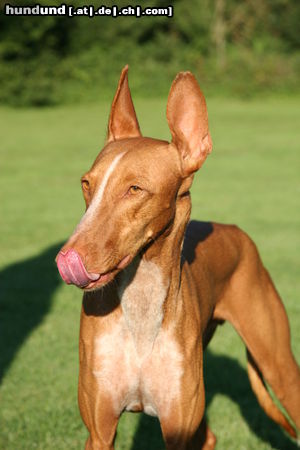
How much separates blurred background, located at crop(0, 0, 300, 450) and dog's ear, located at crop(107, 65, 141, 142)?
224 centimetres

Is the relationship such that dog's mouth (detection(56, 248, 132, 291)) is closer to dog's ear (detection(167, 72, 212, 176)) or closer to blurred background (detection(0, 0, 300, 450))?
dog's ear (detection(167, 72, 212, 176))

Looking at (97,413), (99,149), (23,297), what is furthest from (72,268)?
(99,149)

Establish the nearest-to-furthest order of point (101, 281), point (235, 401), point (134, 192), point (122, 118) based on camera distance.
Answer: point (101, 281)
point (134, 192)
point (122, 118)
point (235, 401)

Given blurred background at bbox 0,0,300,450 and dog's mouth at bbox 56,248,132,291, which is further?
blurred background at bbox 0,0,300,450

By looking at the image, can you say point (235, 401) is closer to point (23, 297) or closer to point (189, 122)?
point (189, 122)

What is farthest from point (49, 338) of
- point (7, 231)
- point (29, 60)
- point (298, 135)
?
point (29, 60)

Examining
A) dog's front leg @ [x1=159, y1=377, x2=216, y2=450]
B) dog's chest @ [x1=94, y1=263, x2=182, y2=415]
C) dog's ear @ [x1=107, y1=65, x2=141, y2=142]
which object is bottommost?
dog's front leg @ [x1=159, y1=377, x2=216, y2=450]

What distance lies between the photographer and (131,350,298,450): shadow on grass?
5113mm

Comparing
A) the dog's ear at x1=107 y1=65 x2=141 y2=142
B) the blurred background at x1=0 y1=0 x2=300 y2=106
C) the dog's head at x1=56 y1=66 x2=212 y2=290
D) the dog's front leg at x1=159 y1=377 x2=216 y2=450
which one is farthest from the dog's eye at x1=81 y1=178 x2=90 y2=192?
the blurred background at x1=0 y1=0 x2=300 y2=106

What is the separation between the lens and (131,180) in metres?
3.13

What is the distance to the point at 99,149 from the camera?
74.3ft

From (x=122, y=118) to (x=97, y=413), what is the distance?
4.93ft

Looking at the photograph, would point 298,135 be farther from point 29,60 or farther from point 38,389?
point 38,389

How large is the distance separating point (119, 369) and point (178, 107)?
1282 millimetres
